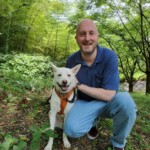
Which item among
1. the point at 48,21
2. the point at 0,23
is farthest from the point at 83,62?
the point at 48,21

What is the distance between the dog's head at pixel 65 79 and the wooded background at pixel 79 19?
276 inches

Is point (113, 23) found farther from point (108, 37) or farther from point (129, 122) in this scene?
point (129, 122)

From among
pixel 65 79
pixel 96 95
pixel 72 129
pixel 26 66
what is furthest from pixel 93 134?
pixel 26 66

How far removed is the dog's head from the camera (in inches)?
111

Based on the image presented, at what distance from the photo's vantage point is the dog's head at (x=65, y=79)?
2.83m

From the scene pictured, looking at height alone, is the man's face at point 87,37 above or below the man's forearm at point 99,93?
above

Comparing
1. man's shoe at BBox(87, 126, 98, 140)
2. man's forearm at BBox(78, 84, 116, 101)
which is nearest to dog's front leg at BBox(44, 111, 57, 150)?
man's forearm at BBox(78, 84, 116, 101)

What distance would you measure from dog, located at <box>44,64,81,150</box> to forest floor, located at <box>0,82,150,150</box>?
0.27 meters

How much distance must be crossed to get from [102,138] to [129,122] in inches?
26.6

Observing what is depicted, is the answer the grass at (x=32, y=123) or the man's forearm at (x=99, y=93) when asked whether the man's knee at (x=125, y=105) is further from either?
the grass at (x=32, y=123)

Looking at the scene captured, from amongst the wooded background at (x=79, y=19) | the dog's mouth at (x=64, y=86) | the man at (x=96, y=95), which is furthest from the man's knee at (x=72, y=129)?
the wooded background at (x=79, y=19)

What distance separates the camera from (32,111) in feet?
12.2

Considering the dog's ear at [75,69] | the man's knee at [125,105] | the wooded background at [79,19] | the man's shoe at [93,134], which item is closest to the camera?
the man's knee at [125,105]

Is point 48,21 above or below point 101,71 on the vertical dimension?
above
